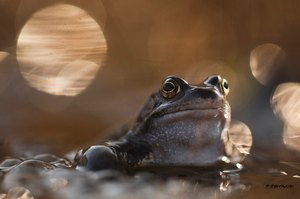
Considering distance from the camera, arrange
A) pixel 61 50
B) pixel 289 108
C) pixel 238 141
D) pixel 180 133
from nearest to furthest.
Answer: pixel 180 133 → pixel 238 141 → pixel 289 108 → pixel 61 50

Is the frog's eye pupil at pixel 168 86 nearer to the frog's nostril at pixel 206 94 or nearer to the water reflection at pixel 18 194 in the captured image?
the frog's nostril at pixel 206 94

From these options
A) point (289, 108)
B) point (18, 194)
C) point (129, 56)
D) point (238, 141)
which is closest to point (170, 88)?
point (238, 141)

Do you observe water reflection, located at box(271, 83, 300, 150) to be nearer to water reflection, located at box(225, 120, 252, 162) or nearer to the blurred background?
the blurred background

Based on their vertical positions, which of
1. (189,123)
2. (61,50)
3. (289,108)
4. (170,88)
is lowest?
(289,108)

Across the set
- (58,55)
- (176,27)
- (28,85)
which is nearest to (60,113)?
(28,85)

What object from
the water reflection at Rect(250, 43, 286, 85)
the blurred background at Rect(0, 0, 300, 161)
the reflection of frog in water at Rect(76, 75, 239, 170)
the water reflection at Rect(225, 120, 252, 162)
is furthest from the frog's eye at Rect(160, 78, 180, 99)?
the water reflection at Rect(250, 43, 286, 85)

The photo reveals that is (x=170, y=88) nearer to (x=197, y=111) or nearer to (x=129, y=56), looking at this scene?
(x=197, y=111)
